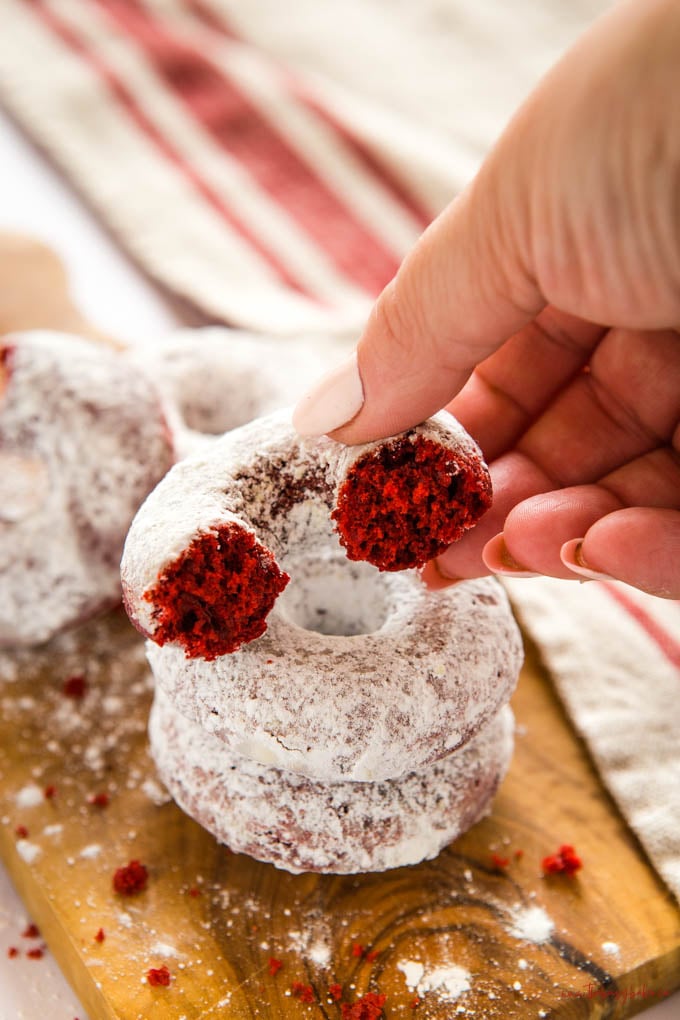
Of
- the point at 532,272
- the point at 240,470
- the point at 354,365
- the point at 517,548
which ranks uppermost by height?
the point at 532,272

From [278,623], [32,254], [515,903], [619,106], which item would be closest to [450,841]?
[515,903]

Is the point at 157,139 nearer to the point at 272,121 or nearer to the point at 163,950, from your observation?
the point at 272,121

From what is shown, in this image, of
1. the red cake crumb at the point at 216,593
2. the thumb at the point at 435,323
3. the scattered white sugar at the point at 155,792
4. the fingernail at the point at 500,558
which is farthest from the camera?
the scattered white sugar at the point at 155,792

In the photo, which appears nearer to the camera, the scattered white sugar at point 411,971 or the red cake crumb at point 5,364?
the scattered white sugar at point 411,971

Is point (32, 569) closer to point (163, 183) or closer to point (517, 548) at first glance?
point (517, 548)

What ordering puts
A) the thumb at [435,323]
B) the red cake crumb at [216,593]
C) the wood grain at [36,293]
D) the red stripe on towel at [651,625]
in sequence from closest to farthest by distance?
1. the thumb at [435,323]
2. the red cake crumb at [216,593]
3. the red stripe on towel at [651,625]
4. the wood grain at [36,293]

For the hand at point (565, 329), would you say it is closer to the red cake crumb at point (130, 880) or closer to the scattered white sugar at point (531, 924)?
the scattered white sugar at point (531, 924)

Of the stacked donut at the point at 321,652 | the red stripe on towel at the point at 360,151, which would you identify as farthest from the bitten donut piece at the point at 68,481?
the red stripe on towel at the point at 360,151
